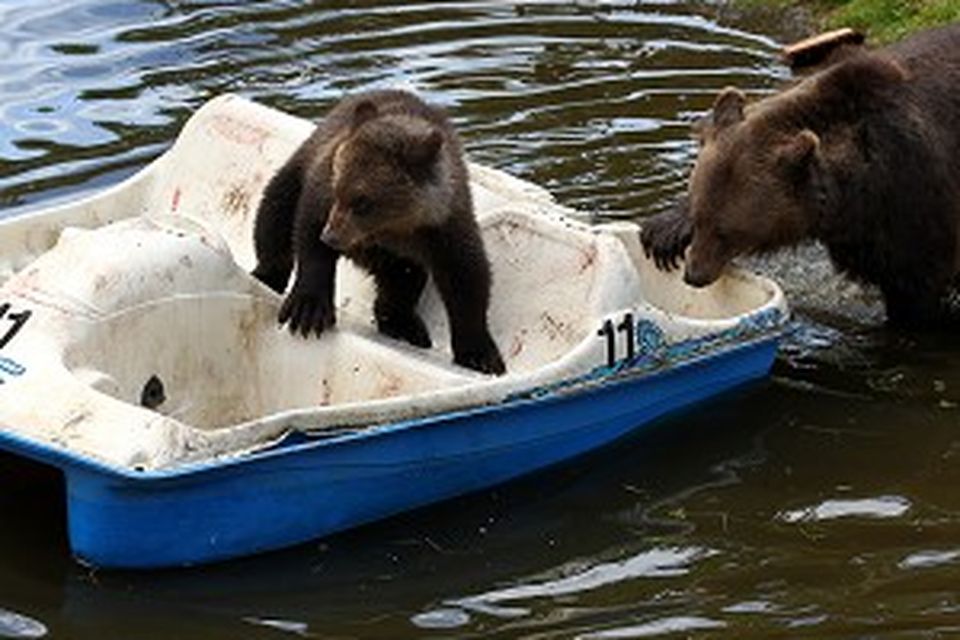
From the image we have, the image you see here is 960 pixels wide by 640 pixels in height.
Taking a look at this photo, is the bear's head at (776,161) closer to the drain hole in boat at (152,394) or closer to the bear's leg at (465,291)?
the bear's leg at (465,291)

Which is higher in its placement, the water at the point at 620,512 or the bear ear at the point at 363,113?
the bear ear at the point at 363,113

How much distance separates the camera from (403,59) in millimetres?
13594

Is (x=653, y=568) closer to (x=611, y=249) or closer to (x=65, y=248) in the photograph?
(x=611, y=249)

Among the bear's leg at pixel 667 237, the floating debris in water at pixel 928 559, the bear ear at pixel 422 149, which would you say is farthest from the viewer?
the bear's leg at pixel 667 237

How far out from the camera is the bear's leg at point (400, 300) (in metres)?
8.55

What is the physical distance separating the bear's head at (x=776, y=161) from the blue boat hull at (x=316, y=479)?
732mm

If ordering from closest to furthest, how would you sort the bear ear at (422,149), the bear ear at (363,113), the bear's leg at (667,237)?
1. the bear ear at (422,149)
2. the bear ear at (363,113)
3. the bear's leg at (667,237)

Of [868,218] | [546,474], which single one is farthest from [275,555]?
[868,218]

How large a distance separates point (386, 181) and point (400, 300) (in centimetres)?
70

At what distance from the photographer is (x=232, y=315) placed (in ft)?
26.7

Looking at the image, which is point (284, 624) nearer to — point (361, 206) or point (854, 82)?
point (361, 206)

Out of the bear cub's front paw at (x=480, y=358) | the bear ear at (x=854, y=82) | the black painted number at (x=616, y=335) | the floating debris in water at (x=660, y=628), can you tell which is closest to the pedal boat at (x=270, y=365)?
the black painted number at (x=616, y=335)

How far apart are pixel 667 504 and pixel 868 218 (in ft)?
5.54

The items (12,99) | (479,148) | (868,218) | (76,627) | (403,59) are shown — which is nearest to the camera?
(76,627)
